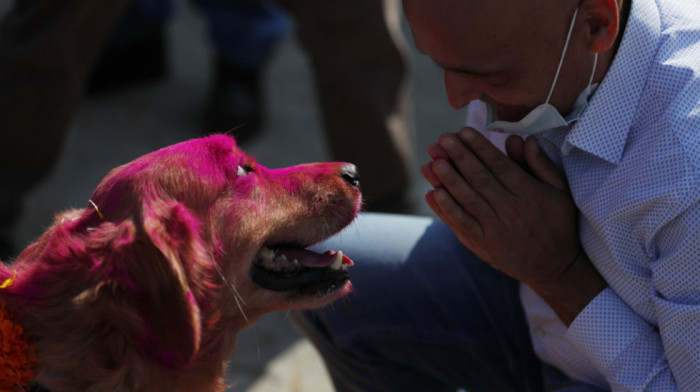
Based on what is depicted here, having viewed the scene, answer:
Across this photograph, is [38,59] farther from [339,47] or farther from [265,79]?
[265,79]

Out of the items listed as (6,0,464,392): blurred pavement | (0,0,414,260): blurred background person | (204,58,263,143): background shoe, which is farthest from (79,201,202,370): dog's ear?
(204,58,263,143): background shoe

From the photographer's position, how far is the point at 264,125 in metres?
5.34

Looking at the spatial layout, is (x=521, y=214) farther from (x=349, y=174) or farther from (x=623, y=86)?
(x=349, y=174)

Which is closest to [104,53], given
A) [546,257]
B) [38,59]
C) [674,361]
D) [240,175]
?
[38,59]

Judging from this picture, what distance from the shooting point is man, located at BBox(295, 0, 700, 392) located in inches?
70.6

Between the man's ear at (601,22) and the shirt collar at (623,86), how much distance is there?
2.4 inches

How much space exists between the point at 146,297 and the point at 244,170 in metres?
0.61

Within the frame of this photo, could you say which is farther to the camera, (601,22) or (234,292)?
(234,292)

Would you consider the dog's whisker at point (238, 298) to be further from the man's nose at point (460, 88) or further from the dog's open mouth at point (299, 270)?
the man's nose at point (460, 88)

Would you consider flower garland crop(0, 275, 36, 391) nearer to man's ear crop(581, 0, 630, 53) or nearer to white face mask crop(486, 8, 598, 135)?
white face mask crop(486, 8, 598, 135)

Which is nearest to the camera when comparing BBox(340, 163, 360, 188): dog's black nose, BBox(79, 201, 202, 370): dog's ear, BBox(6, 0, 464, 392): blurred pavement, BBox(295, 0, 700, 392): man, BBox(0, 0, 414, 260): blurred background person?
BBox(79, 201, 202, 370): dog's ear

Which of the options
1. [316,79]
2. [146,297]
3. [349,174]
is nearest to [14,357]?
[146,297]

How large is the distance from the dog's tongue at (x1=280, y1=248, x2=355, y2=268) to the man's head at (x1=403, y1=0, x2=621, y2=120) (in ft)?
2.10

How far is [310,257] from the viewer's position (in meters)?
2.21
